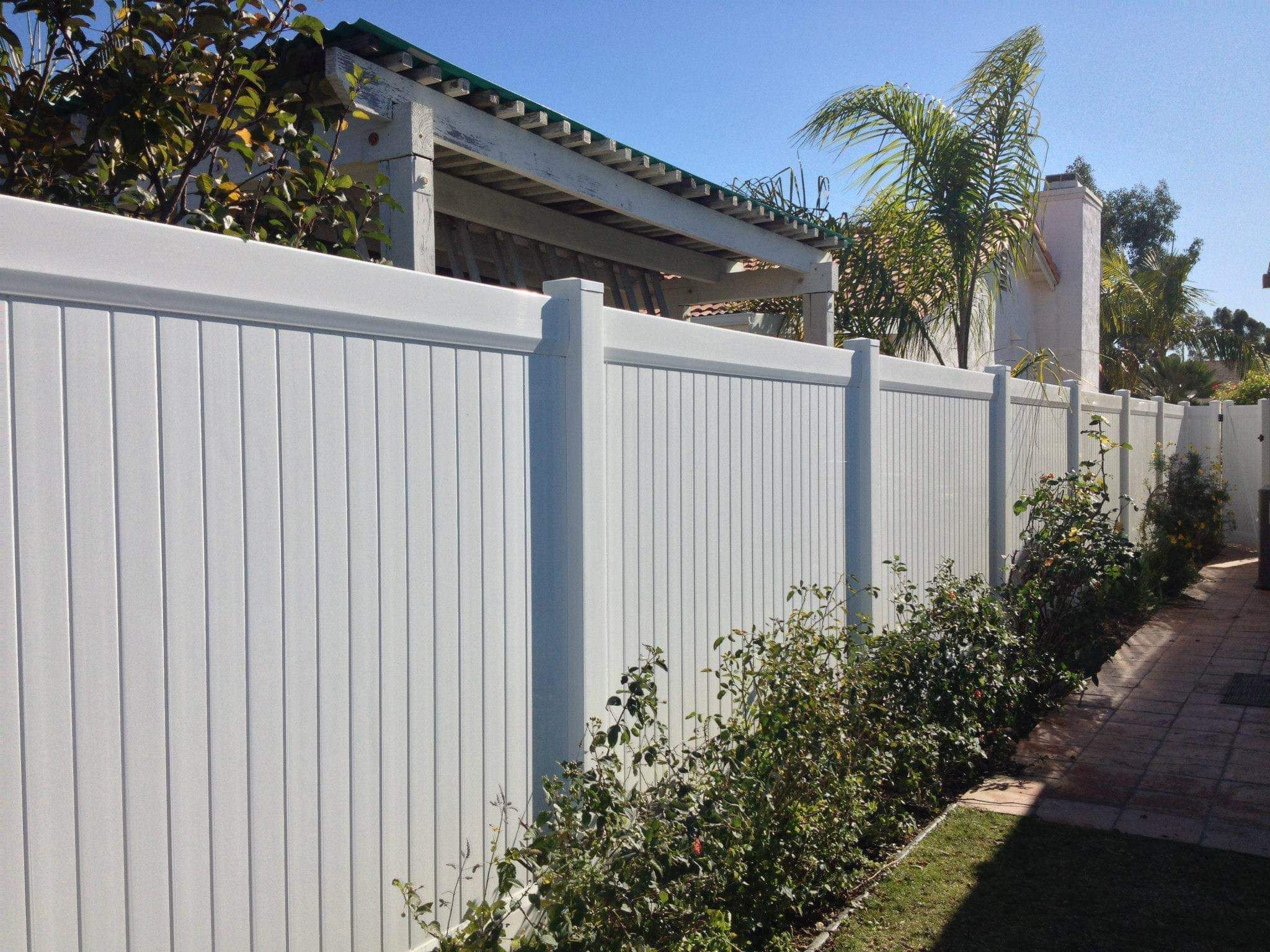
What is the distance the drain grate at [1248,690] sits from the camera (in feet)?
23.1

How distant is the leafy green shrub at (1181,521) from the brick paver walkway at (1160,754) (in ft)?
7.14

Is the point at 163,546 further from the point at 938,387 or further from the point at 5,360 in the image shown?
the point at 938,387

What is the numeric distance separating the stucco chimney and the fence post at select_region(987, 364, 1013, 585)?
36.2 ft

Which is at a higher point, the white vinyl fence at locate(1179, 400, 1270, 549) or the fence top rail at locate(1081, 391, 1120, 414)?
the fence top rail at locate(1081, 391, 1120, 414)

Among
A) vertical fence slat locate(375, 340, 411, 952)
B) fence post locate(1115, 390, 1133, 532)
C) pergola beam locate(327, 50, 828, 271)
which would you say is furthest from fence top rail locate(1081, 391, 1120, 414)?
vertical fence slat locate(375, 340, 411, 952)

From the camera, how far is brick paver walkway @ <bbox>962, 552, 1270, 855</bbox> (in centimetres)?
493

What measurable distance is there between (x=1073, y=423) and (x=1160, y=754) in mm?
4094

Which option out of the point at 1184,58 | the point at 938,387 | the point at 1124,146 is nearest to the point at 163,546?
the point at 938,387

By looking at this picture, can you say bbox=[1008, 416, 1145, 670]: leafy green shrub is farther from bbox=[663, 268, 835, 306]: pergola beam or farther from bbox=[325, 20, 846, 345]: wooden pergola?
bbox=[663, 268, 835, 306]: pergola beam

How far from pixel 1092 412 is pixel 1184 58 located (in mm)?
11919

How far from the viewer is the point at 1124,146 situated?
24297 mm

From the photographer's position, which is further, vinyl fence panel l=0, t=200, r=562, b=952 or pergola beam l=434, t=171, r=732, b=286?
pergola beam l=434, t=171, r=732, b=286

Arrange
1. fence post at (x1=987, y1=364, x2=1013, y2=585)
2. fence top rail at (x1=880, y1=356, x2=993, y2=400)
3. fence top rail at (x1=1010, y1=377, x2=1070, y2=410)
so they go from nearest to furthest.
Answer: fence top rail at (x1=880, y1=356, x2=993, y2=400), fence post at (x1=987, y1=364, x2=1013, y2=585), fence top rail at (x1=1010, y1=377, x2=1070, y2=410)

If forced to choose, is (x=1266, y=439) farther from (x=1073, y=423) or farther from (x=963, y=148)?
(x=963, y=148)
